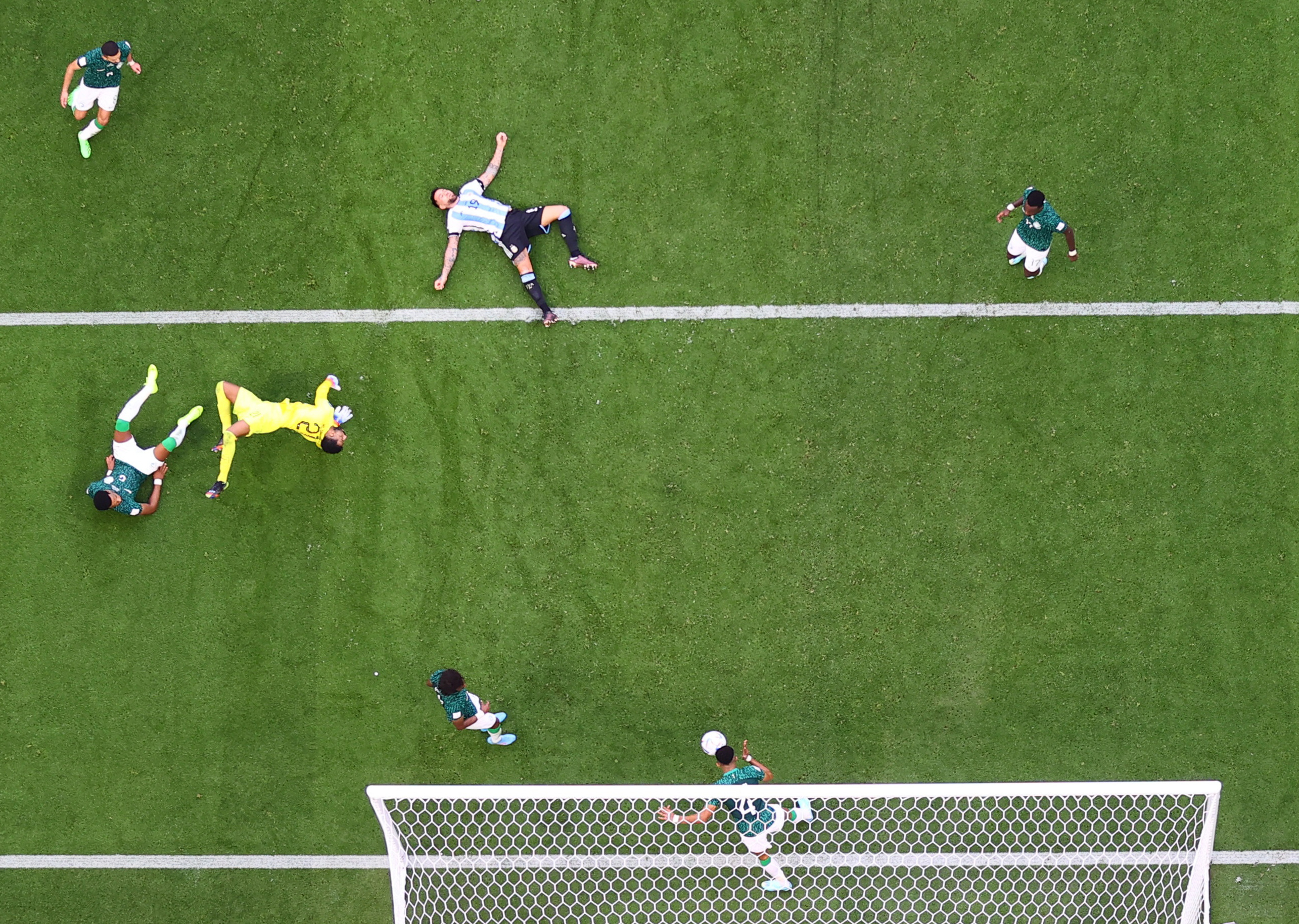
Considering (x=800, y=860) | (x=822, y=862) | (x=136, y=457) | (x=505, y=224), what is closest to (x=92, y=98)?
(x=136, y=457)

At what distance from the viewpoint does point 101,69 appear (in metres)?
6.50

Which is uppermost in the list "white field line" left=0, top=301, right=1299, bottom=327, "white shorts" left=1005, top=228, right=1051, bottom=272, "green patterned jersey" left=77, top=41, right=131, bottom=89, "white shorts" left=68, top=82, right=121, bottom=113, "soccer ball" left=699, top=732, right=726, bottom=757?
"green patterned jersey" left=77, top=41, right=131, bottom=89

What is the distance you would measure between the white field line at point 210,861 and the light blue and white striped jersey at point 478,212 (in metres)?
4.29

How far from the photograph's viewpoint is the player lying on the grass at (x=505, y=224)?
6.58 meters

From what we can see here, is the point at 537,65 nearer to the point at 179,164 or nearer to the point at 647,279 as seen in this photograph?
the point at 647,279

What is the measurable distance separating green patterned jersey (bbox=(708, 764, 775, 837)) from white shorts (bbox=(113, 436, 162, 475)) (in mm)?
4346

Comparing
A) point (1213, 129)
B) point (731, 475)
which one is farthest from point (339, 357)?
point (1213, 129)

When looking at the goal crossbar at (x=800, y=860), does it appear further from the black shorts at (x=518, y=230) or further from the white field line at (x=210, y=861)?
the black shorts at (x=518, y=230)

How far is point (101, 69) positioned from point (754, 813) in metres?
6.47

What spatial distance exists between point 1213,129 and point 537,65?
461 cm

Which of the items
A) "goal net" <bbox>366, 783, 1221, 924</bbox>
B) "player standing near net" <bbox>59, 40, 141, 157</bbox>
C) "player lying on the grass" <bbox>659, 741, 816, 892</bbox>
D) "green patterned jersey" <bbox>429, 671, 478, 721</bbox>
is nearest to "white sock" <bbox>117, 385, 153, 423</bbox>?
"player standing near net" <bbox>59, 40, 141, 157</bbox>

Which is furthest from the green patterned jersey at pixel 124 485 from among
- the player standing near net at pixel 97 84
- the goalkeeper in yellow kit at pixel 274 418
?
the player standing near net at pixel 97 84

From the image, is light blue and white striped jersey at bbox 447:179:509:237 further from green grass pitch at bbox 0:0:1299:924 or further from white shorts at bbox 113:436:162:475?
white shorts at bbox 113:436:162:475

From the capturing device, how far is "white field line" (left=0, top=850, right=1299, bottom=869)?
6.69 meters
